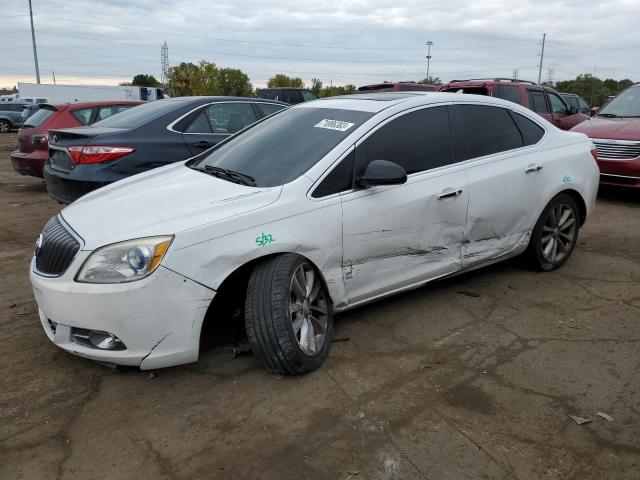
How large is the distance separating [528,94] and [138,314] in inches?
406

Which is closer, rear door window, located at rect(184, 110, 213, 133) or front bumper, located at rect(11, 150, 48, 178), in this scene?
rear door window, located at rect(184, 110, 213, 133)

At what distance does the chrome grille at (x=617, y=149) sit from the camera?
25.1ft

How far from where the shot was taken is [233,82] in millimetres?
77562

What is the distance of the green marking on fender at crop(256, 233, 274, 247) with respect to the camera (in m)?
3.05

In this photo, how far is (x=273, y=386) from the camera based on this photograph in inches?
121

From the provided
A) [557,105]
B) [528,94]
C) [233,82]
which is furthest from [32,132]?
[233,82]

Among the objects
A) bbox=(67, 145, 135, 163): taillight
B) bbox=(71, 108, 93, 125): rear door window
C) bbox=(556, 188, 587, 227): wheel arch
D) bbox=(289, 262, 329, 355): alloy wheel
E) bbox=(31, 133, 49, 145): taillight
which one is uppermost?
bbox=(71, 108, 93, 125): rear door window

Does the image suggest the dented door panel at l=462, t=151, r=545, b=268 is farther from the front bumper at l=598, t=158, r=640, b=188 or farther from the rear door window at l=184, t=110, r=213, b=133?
the front bumper at l=598, t=158, r=640, b=188

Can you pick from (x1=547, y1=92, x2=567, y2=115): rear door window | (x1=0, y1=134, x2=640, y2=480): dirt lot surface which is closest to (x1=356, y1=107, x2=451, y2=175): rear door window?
(x1=0, y1=134, x2=640, y2=480): dirt lot surface

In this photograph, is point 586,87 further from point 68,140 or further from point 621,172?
point 68,140

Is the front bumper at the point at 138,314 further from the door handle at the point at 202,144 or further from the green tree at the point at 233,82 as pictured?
the green tree at the point at 233,82

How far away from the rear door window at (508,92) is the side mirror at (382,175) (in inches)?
315

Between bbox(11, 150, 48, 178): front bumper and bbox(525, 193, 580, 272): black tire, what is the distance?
7.24 metres

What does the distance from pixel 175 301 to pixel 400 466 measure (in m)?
1.40
